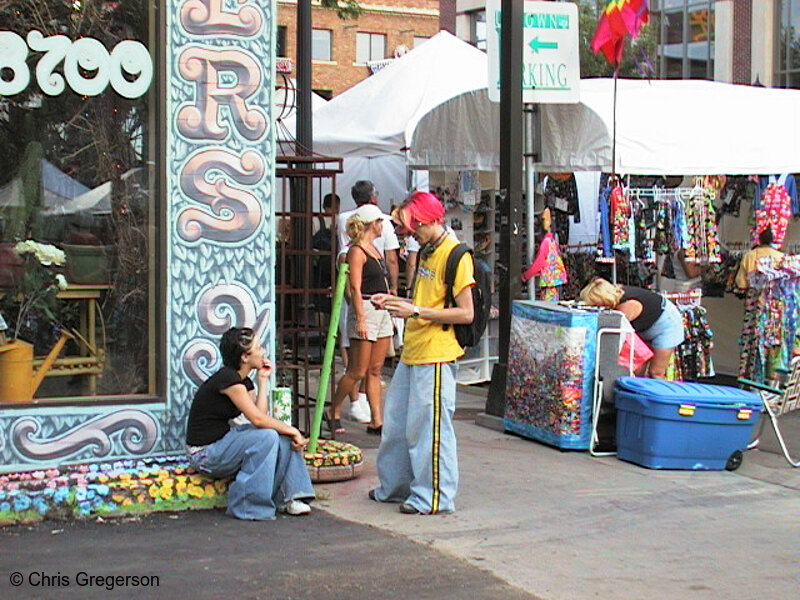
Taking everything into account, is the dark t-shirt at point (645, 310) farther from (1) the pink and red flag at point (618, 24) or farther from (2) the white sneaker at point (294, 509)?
(2) the white sneaker at point (294, 509)

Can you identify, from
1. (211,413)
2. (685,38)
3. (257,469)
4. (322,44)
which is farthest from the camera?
(322,44)

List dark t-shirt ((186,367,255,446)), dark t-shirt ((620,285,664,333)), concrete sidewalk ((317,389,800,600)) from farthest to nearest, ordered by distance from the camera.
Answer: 1. dark t-shirt ((620,285,664,333))
2. dark t-shirt ((186,367,255,446))
3. concrete sidewalk ((317,389,800,600))

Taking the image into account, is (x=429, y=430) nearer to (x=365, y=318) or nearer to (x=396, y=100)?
(x=365, y=318)

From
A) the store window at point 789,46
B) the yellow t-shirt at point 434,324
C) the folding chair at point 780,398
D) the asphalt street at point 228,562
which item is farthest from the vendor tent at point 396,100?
the store window at point 789,46

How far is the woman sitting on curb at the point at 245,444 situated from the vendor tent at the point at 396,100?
660 cm

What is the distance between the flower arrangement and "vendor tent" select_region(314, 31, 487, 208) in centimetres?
626

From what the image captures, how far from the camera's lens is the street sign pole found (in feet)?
32.3

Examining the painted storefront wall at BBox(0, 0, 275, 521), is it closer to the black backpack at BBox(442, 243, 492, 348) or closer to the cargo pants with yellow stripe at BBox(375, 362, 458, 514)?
the cargo pants with yellow stripe at BBox(375, 362, 458, 514)

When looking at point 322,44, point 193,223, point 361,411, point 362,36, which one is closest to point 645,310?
point 361,411

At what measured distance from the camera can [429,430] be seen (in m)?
7.02

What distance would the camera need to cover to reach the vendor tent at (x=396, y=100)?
13922 millimetres

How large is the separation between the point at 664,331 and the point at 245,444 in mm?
4176

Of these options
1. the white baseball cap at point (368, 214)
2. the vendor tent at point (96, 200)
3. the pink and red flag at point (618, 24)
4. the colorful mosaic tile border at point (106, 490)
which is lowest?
the colorful mosaic tile border at point (106, 490)

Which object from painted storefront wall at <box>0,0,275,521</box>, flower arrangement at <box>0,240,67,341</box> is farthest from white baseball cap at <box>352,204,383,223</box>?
flower arrangement at <box>0,240,67,341</box>
